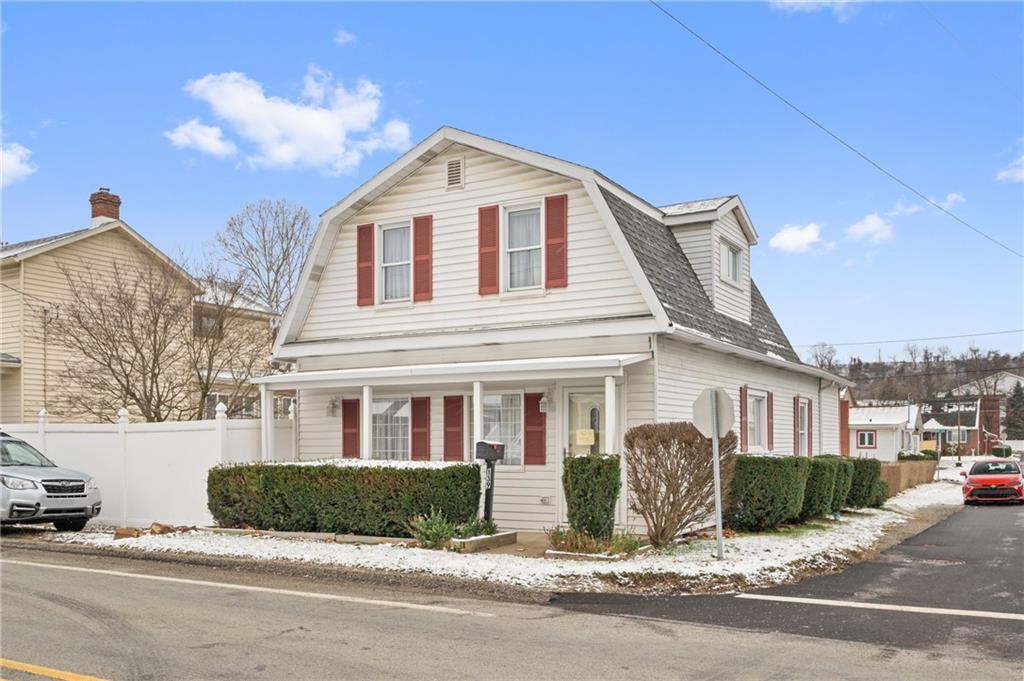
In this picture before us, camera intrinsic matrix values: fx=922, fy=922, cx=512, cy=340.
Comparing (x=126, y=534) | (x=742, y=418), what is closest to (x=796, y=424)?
(x=742, y=418)

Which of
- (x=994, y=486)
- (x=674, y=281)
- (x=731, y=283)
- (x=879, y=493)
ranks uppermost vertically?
(x=731, y=283)

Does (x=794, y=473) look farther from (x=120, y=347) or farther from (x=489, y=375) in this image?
→ (x=120, y=347)

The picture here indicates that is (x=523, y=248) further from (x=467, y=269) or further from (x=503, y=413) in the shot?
(x=503, y=413)

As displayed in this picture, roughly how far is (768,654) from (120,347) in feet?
62.4

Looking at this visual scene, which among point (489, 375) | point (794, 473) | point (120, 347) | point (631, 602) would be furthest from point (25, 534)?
point (794, 473)

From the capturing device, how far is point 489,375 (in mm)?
14984

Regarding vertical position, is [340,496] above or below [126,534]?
above

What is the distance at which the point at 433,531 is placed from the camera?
1277cm

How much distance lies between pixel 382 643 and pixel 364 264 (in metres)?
11.0

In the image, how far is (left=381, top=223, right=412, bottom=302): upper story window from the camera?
17.2 meters

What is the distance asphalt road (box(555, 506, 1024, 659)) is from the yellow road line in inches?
181

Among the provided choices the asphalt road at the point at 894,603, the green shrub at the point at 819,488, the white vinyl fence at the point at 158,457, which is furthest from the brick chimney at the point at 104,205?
the asphalt road at the point at 894,603

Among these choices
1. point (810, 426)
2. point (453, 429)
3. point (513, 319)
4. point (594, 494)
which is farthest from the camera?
point (810, 426)

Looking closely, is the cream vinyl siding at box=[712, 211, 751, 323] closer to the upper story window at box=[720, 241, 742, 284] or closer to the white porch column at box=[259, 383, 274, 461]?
the upper story window at box=[720, 241, 742, 284]
